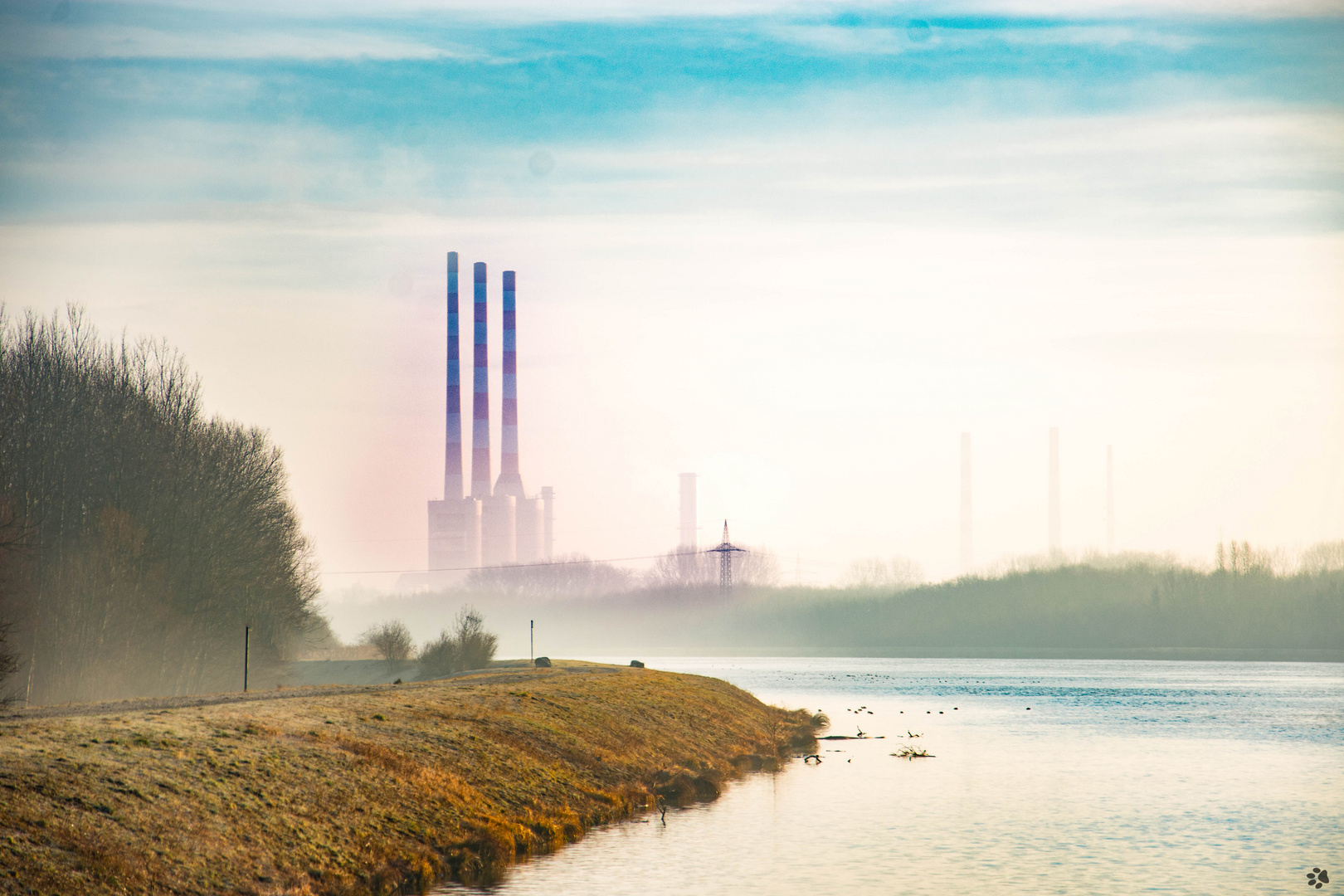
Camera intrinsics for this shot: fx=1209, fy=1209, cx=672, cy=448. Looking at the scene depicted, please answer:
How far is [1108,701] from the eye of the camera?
310 feet

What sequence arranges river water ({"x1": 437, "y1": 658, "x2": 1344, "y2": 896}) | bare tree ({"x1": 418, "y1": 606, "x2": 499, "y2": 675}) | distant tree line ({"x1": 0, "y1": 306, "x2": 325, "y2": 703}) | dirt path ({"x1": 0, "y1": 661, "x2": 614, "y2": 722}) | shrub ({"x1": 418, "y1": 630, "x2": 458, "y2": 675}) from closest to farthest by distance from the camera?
1. river water ({"x1": 437, "y1": 658, "x2": 1344, "y2": 896})
2. dirt path ({"x1": 0, "y1": 661, "x2": 614, "y2": 722})
3. distant tree line ({"x1": 0, "y1": 306, "x2": 325, "y2": 703})
4. shrub ({"x1": 418, "y1": 630, "x2": 458, "y2": 675})
5. bare tree ({"x1": 418, "y1": 606, "x2": 499, "y2": 675})

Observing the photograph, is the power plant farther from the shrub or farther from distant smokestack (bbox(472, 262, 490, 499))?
the shrub

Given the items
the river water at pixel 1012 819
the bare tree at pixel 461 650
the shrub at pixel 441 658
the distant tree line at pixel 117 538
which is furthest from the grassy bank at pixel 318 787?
the bare tree at pixel 461 650

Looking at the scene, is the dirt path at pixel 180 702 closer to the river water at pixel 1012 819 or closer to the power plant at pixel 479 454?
the river water at pixel 1012 819

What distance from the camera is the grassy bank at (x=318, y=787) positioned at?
20625 millimetres

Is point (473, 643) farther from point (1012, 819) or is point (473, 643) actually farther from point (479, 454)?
point (479, 454)

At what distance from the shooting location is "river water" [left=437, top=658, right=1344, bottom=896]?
2784 cm

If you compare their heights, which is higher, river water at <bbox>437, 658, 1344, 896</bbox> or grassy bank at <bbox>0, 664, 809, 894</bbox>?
grassy bank at <bbox>0, 664, 809, 894</bbox>

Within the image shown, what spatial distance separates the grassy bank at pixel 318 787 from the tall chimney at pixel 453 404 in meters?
139

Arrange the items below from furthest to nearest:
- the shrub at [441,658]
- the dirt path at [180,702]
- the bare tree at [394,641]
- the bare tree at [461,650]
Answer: the bare tree at [394,641], the bare tree at [461,650], the shrub at [441,658], the dirt path at [180,702]

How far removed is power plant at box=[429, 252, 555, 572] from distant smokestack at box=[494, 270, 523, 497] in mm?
127

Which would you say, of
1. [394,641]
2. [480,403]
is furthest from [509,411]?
[394,641]

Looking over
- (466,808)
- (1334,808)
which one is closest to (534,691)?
(466,808)

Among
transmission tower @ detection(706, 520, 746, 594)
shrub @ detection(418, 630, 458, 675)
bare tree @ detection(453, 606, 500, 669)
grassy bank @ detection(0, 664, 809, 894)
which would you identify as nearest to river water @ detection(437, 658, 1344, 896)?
grassy bank @ detection(0, 664, 809, 894)
